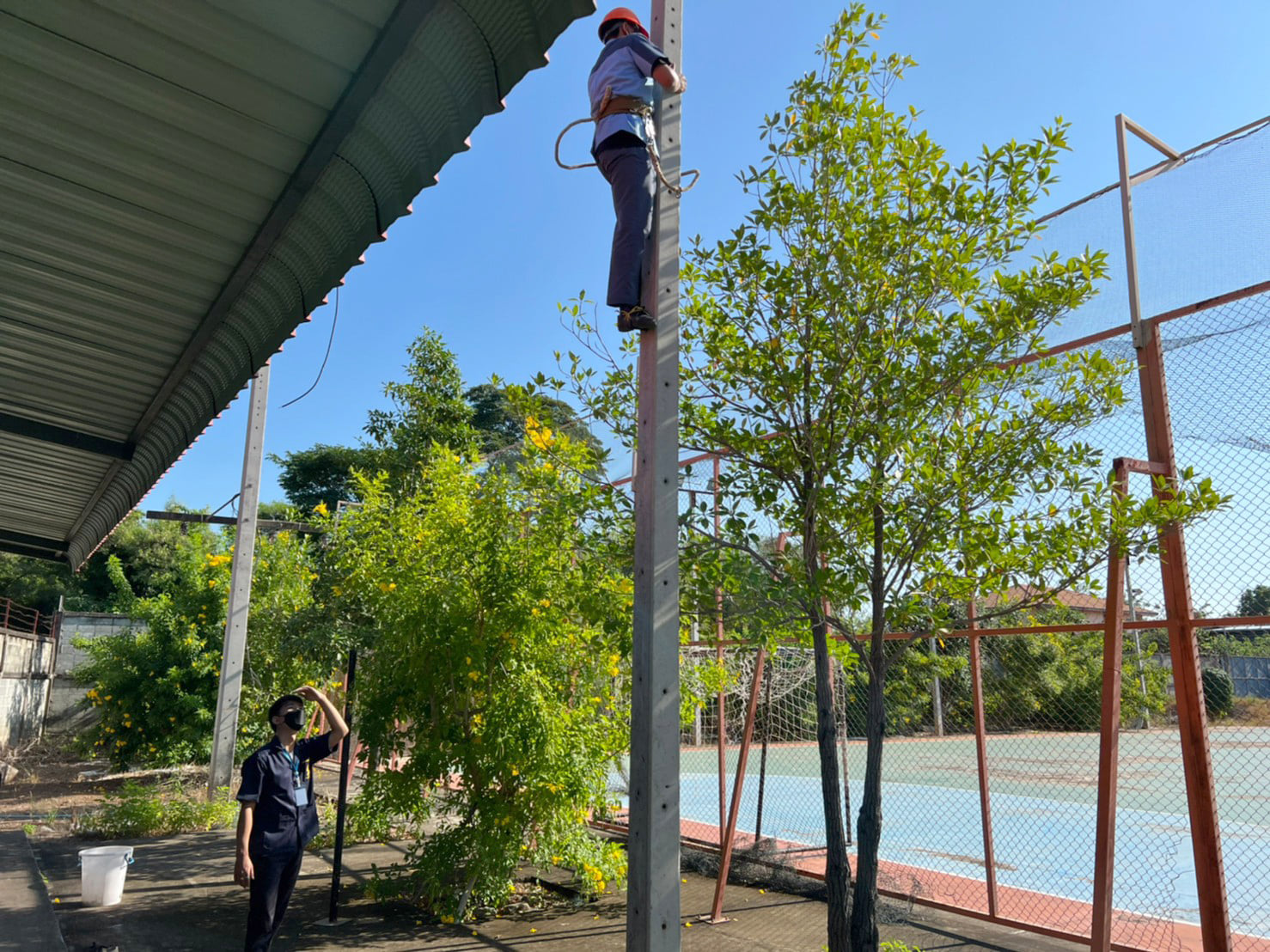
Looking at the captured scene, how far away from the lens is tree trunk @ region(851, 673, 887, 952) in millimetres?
4023

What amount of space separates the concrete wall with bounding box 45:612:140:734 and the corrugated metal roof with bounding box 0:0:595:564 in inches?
680

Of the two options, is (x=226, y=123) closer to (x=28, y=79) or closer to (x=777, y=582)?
(x=28, y=79)

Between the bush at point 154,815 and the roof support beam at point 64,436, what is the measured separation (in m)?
4.75

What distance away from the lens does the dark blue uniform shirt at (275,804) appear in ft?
16.8

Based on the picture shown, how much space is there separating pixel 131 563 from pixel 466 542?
108ft

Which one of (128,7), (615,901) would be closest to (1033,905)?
(615,901)

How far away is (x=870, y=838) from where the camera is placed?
412 centimetres

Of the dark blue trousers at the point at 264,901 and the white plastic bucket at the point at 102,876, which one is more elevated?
the dark blue trousers at the point at 264,901

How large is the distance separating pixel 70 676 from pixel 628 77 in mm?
21722

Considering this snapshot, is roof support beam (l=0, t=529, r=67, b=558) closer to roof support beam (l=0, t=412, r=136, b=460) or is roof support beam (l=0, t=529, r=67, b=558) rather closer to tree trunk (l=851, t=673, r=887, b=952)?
roof support beam (l=0, t=412, r=136, b=460)

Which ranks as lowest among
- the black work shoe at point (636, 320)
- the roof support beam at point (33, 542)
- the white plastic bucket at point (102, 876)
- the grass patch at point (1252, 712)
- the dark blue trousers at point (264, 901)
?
the white plastic bucket at point (102, 876)

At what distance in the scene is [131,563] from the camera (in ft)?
112

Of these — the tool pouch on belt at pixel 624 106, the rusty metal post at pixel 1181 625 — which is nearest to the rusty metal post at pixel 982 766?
the rusty metal post at pixel 1181 625

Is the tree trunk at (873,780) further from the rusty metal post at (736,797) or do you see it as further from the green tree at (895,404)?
the rusty metal post at (736,797)
